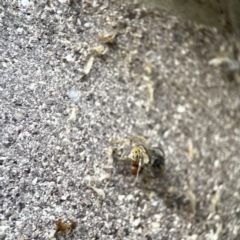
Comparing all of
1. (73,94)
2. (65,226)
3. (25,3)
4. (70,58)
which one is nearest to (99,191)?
(65,226)

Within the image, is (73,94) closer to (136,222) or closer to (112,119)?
(112,119)

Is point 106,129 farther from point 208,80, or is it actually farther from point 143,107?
point 208,80

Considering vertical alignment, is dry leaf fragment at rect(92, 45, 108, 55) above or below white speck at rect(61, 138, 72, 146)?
above

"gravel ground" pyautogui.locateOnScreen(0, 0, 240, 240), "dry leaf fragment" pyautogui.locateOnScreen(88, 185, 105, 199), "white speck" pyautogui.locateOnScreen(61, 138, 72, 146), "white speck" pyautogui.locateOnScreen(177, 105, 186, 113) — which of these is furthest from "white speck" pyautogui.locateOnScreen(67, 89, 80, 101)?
"white speck" pyautogui.locateOnScreen(177, 105, 186, 113)

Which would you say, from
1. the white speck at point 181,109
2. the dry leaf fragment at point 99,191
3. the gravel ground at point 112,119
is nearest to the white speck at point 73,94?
the gravel ground at point 112,119

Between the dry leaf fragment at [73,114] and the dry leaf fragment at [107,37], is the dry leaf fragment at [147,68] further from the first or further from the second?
the dry leaf fragment at [73,114]

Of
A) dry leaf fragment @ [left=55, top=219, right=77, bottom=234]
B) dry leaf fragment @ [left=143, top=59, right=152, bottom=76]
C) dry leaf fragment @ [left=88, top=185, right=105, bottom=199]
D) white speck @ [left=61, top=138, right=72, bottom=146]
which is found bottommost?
dry leaf fragment @ [left=55, top=219, right=77, bottom=234]

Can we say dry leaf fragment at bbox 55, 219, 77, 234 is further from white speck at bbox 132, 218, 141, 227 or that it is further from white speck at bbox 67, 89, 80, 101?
white speck at bbox 67, 89, 80, 101

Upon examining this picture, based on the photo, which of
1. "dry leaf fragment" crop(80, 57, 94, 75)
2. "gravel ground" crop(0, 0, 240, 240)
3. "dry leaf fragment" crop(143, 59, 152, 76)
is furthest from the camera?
"dry leaf fragment" crop(143, 59, 152, 76)
